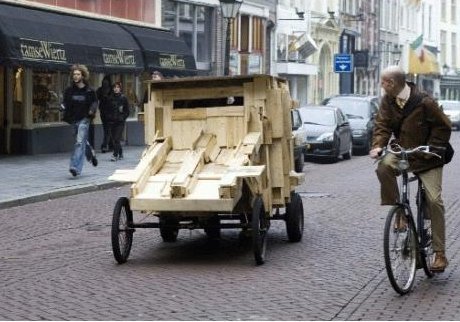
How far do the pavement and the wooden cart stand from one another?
186 inches

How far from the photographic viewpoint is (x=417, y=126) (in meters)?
8.16

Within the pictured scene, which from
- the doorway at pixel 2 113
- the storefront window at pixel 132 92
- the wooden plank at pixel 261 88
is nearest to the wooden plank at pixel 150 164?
the wooden plank at pixel 261 88

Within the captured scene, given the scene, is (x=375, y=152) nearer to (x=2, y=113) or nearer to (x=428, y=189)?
(x=428, y=189)

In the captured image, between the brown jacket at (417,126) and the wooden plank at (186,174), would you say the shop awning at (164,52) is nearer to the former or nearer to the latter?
the wooden plank at (186,174)

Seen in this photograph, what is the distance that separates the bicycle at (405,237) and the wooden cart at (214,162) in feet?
4.83

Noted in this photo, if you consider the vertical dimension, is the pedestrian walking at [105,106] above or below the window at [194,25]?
below

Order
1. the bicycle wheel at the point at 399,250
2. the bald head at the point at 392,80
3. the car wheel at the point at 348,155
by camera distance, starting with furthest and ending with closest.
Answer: the car wheel at the point at 348,155 < the bald head at the point at 392,80 < the bicycle wheel at the point at 399,250

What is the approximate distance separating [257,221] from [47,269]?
1859mm

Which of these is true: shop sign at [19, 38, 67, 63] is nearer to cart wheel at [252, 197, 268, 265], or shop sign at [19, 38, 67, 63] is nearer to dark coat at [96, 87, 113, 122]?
dark coat at [96, 87, 113, 122]

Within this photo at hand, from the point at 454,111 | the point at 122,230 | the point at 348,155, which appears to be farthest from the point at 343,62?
the point at 122,230

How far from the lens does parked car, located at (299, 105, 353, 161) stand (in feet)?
79.9

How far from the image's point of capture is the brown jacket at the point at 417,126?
26.6 ft

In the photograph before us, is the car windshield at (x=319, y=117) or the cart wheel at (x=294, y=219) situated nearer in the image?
the cart wheel at (x=294, y=219)

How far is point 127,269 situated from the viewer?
29.6 ft
